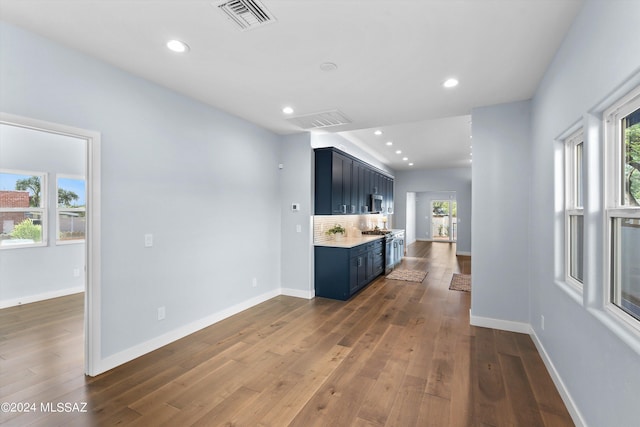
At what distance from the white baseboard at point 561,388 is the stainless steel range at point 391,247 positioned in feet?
13.1

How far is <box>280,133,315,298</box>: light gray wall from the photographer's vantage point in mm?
5059

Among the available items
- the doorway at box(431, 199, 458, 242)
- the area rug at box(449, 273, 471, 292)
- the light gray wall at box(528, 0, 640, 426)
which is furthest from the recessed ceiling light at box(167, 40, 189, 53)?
the doorway at box(431, 199, 458, 242)

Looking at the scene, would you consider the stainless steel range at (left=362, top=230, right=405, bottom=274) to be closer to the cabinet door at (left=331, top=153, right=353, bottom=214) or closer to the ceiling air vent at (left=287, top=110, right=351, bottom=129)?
the cabinet door at (left=331, top=153, right=353, bottom=214)

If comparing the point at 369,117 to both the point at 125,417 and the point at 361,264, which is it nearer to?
the point at 361,264

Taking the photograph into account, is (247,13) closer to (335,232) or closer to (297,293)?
(297,293)

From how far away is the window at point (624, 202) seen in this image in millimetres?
1589

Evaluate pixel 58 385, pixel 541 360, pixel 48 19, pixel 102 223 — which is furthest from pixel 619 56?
pixel 58 385

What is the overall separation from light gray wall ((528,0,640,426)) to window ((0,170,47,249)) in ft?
23.2

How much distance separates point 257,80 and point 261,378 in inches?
115

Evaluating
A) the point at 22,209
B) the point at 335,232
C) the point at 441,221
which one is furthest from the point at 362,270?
the point at 441,221

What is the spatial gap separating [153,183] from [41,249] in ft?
11.6

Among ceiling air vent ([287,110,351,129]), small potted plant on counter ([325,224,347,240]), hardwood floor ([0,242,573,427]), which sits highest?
ceiling air vent ([287,110,351,129])

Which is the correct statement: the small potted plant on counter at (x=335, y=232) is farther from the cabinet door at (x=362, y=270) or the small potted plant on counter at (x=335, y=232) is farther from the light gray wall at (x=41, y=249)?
the light gray wall at (x=41, y=249)

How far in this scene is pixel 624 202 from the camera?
66.9 inches
